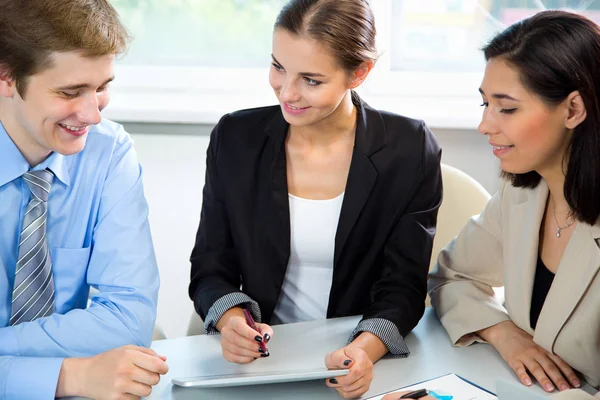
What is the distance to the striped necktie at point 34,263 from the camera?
1481 millimetres

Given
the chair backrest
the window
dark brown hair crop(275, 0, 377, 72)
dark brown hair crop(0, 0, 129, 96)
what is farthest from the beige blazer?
the window

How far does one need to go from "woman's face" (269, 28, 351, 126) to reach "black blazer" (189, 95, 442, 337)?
13cm

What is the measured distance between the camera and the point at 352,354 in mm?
1423

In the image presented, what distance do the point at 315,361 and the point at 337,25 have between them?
2.44 ft

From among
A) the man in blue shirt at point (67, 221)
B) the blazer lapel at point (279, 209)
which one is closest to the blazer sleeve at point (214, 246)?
the blazer lapel at point (279, 209)

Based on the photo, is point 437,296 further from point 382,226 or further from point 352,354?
point 352,354

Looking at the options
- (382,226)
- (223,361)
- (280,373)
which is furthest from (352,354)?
(382,226)

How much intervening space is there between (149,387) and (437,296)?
0.72m

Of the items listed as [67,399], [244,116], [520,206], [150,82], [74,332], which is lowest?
[67,399]

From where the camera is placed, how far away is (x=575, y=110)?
1.55 meters

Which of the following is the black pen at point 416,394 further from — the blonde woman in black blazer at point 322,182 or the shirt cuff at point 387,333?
the blonde woman in black blazer at point 322,182

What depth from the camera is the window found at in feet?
9.41

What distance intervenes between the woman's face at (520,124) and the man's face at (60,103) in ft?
2.52

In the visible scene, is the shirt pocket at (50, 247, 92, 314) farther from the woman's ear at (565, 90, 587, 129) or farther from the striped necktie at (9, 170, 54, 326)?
the woman's ear at (565, 90, 587, 129)
